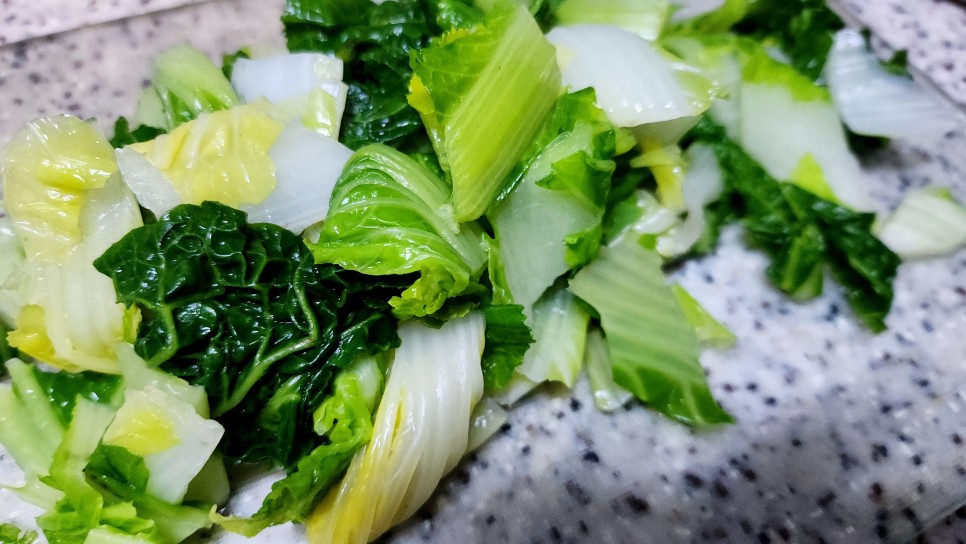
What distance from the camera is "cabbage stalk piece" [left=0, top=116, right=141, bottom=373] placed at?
1.23m

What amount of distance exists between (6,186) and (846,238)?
Answer: 5.73 ft

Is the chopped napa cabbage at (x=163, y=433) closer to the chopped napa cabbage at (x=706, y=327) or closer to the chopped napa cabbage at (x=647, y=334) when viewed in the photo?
the chopped napa cabbage at (x=647, y=334)

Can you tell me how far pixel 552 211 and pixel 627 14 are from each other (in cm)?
61

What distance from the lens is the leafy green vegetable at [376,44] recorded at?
147 centimetres

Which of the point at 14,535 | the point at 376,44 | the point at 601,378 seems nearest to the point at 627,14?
the point at 376,44

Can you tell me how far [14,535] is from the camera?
119 centimetres

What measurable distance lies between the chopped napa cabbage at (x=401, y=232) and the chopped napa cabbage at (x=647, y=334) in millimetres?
273

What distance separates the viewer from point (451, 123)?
1257 mm

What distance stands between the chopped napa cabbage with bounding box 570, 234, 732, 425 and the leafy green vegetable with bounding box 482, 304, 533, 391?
7.3 inches

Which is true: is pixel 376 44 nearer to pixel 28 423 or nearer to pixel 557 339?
pixel 557 339

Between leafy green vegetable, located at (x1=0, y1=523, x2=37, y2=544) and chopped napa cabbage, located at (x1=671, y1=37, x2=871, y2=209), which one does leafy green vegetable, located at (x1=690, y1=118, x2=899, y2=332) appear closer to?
chopped napa cabbage, located at (x1=671, y1=37, x2=871, y2=209)

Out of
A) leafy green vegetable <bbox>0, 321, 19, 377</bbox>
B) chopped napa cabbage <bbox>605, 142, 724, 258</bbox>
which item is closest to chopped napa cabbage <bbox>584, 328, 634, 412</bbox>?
chopped napa cabbage <bbox>605, 142, 724, 258</bbox>

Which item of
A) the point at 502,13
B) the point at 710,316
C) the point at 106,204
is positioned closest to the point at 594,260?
the point at 710,316

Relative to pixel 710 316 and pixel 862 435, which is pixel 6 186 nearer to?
pixel 710 316
